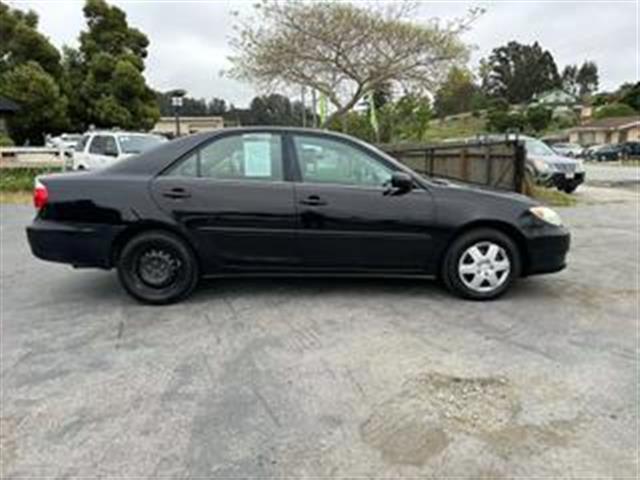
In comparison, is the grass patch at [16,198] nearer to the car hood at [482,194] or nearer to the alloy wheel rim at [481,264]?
the car hood at [482,194]

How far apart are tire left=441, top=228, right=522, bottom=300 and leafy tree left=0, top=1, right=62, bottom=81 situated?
2378 cm

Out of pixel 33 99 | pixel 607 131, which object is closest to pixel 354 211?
pixel 33 99

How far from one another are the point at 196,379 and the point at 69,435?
2.72 ft

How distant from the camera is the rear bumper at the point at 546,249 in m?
5.38

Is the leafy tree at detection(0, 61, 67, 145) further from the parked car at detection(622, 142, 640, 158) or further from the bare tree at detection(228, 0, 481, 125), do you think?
the parked car at detection(622, 142, 640, 158)

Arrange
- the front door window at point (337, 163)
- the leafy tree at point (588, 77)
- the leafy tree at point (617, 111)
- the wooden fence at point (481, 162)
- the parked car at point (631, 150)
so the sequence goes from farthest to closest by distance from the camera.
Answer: the leafy tree at point (588, 77), the leafy tree at point (617, 111), the parked car at point (631, 150), the wooden fence at point (481, 162), the front door window at point (337, 163)

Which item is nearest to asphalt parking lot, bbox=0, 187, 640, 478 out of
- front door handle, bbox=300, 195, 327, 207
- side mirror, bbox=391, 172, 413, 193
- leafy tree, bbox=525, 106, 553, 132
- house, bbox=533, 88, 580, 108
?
front door handle, bbox=300, 195, 327, 207

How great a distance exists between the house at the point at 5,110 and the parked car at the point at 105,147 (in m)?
8.47

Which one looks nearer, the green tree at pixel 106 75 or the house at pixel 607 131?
the green tree at pixel 106 75

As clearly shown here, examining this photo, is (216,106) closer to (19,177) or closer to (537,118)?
(537,118)

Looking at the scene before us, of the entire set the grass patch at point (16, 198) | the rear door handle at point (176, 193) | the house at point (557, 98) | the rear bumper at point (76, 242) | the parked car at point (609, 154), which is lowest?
the rear bumper at point (76, 242)

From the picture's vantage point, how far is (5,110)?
23.6 m

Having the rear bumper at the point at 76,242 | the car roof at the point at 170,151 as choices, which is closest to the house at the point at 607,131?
the car roof at the point at 170,151

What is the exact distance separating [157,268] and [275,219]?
1063 mm
